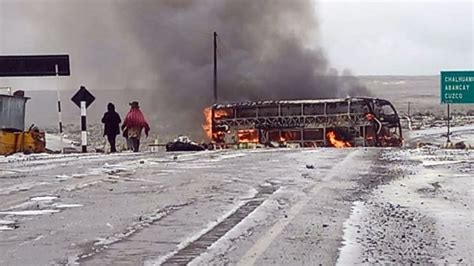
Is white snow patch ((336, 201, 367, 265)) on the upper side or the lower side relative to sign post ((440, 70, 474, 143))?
lower

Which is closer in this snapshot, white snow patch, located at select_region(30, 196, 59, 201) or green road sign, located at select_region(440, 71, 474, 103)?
white snow patch, located at select_region(30, 196, 59, 201)

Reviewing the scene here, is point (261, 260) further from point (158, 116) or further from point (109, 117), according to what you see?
point (158, 116)

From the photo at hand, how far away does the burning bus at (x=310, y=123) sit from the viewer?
27641 mm

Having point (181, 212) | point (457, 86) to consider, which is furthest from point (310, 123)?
point (181, 212)

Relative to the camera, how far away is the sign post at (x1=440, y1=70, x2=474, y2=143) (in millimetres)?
25578

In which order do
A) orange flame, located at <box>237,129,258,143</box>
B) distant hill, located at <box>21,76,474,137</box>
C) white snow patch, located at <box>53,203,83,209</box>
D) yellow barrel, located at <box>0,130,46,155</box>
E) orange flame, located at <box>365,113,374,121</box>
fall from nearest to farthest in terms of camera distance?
white snow patch, located at <box>53,203,83,209</box> → yellow barrel, located at <box>0,130,46,155</box> → orange flame, located at <box>365,113,374,121</box> → orange flame, located at <box>237,129,258,143</box> → distant hill, located at <box>21,76,474,137</box>

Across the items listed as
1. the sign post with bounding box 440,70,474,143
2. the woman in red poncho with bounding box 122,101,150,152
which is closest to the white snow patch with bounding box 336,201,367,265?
the woman in red poncho with bounding box 122,101,150,152

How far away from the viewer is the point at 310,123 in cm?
2859

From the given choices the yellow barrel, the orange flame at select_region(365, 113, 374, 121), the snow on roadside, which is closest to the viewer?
the snow on roadside

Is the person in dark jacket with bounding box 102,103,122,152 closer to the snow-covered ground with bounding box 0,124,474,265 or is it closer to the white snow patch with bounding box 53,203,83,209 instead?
the snow-covered ground with bounding box 0,124,474,265

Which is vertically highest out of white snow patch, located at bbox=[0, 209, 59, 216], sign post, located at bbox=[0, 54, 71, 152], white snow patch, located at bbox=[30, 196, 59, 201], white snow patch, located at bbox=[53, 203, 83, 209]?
sign post, located at bbox=[0, 54, 71, 152]

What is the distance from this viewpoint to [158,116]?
40156mm

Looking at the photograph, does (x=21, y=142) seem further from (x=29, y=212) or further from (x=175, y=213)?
(x=175, y=213)

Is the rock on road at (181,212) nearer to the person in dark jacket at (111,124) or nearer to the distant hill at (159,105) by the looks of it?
the person in dark jacket at (111,124)
